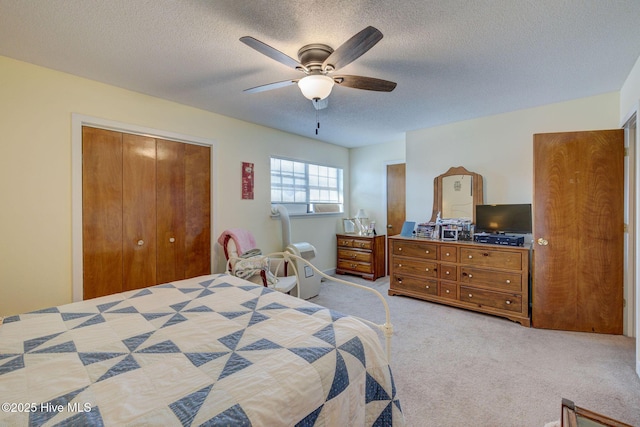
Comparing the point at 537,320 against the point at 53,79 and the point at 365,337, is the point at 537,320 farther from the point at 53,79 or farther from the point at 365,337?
the point at 53,79

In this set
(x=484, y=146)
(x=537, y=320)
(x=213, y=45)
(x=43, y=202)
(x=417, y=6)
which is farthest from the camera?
(x=484, y=146)

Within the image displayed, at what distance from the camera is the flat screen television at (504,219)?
3250 millimetres

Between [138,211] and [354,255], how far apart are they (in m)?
3.32

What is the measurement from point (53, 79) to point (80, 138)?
1.62 feet

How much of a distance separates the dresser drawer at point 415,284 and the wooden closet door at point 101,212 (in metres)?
3.30

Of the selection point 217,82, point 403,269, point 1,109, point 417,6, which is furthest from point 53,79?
point 403,269

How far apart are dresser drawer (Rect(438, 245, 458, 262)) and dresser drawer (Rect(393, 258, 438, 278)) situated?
14 cm

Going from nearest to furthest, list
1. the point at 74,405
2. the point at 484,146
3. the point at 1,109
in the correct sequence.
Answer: the point at 74,405 < the point at 1,109 < the point at 484,146

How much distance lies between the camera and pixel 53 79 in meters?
2.33

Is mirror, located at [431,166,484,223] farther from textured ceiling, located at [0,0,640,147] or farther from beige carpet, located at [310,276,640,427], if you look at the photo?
beige carpet, located at [310,276,640,427]

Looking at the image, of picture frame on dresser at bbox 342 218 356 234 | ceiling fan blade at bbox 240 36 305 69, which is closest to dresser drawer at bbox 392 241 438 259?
picture frame on dresser at bbox 342 218 356 234

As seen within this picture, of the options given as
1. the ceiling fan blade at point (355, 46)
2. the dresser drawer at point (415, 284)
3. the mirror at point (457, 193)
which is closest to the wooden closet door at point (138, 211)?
the ceiling fan blade at point (355, 46)

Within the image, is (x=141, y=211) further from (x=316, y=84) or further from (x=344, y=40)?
(x=344, y=40)

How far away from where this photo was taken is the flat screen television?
3.25m
